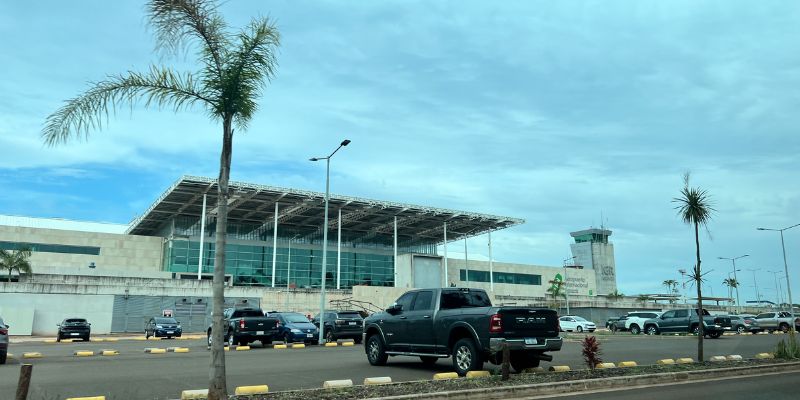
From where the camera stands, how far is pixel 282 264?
3135 inches

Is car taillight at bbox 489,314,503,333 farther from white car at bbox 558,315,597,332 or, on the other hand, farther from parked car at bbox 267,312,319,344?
white car at bbox 558,315,597,332

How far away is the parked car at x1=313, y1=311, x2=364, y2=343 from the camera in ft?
97.5

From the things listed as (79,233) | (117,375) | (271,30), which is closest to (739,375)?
(271,30)

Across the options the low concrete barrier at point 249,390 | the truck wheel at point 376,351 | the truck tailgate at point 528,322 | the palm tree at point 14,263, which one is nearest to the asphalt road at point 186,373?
the truck wheel at point 376,351

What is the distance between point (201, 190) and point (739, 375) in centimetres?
5168

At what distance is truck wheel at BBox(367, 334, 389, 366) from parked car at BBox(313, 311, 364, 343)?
1372cm

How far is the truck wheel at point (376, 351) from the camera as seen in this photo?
15781 mm

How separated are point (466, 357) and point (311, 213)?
2301 inches

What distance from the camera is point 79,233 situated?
68250 mm

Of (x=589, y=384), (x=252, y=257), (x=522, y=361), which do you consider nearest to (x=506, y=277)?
(x=252, y=257)

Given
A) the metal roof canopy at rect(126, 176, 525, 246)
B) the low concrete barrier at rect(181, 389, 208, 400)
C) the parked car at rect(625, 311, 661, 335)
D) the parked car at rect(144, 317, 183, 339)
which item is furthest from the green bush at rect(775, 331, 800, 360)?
the metal roof canopy at rect(126, 176, 525, 246)

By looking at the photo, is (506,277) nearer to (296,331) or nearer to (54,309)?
(54,309)

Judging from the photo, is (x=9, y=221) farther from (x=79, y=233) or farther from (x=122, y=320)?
(x=122, y=320)

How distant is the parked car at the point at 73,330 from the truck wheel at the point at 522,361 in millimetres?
30091
